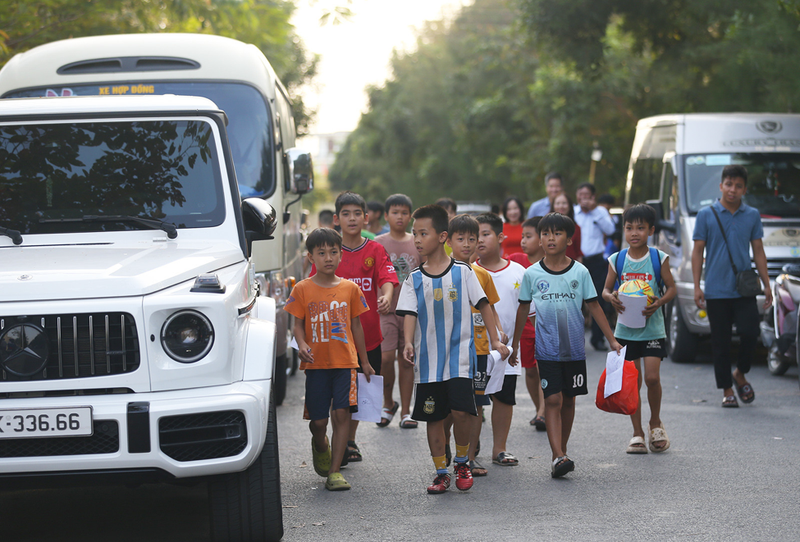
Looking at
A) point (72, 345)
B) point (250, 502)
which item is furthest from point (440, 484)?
point (72, 345)

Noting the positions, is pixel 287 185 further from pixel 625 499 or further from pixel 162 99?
pixel 625 499

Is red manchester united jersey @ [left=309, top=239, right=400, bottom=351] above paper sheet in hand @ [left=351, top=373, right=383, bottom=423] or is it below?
above

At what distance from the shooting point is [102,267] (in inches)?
172

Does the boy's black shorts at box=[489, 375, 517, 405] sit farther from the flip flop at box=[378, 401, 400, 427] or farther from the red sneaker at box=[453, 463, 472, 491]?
the flip flop at box=[378, 401, 400, 427]

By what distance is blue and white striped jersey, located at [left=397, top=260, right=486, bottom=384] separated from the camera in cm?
573

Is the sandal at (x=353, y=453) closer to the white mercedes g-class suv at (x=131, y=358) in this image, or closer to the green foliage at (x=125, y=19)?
the white mercedes g-class suv at (x=131, y=358)

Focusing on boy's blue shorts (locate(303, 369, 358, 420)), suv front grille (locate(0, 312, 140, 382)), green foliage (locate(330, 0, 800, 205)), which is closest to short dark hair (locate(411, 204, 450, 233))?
boy's blue shorts (locate(303, 369, 358, 420))

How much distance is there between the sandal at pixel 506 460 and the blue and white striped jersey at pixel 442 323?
1023mm

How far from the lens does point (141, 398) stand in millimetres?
4113

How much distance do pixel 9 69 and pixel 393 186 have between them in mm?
44591

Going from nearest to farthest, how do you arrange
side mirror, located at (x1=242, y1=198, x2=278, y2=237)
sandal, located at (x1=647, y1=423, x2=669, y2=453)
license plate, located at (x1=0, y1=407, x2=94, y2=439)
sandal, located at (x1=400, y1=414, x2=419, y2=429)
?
1. license plate, located at (x1=0, y1=407, x2=94, y2=439)
2. side mirror, located at (x1=242, y1=198, x2=278, y2=237)
3. sandal, located at (x1=647, y1=423, x2=669, y2=453)
4. sandal, located at (x1=400, y1=414, x2=419, y2=429)

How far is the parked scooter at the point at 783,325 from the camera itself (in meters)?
9.65

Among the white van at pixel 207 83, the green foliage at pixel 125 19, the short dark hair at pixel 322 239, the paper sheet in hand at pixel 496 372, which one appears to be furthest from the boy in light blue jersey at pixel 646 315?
the green foliage at pixel 125 19

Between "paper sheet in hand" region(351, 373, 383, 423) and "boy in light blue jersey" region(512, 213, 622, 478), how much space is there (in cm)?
108
